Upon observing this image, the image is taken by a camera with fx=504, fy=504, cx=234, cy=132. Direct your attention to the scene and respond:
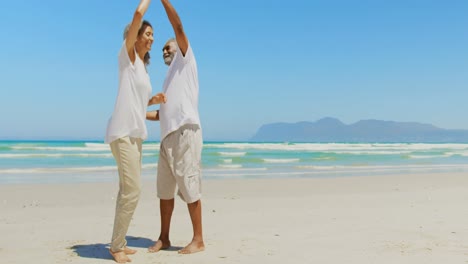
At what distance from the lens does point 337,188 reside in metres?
10.7

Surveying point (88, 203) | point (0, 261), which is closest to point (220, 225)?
point (0, 261)

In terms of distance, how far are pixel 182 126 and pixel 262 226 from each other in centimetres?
205

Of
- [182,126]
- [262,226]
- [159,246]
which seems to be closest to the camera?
[182,126]

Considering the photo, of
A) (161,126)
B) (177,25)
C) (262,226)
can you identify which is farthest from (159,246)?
(177,25)

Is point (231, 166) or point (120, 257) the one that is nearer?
point (120, 257)

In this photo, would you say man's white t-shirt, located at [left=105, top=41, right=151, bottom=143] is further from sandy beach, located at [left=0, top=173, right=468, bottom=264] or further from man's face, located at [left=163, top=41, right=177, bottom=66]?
sandy beach, located at [left=0, top=173, right=468, bottom=264]

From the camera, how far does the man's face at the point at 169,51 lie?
178 inches

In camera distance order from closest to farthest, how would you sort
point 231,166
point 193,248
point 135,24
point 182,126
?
point 135,24
point 182,126
point 193,248
point 231,166

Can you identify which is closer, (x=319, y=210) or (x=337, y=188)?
(x=319, y=210)

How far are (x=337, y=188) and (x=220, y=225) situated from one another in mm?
5320

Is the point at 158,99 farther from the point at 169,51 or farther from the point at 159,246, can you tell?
the point at 159,246

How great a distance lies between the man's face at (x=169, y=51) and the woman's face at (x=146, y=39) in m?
0.33

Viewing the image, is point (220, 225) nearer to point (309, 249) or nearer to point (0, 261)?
point (309, 249)

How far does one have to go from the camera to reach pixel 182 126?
14.3 feet
